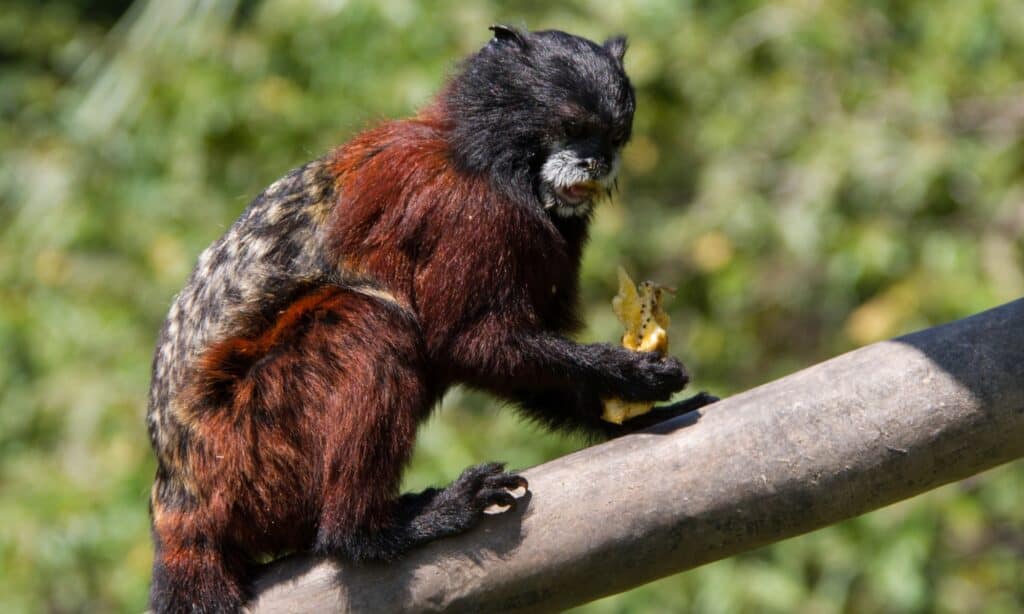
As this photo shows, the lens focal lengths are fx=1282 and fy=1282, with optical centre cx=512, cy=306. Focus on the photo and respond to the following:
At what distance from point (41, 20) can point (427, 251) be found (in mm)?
7247

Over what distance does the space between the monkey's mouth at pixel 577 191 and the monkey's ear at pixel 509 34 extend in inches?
21.4

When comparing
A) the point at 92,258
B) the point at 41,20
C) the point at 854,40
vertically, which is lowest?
the point at 92,258

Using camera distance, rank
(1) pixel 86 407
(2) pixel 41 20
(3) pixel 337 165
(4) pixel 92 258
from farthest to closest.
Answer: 1. (2) pixel 41 20
2. (4) pixel 92 258
3. (1) pixel 86 407
4. (3) pixel 337 165

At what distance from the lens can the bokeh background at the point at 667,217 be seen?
701cm

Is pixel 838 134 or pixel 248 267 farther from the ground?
pixel 838 134

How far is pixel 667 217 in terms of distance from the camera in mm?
8023

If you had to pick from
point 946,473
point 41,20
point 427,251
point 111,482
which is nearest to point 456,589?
point 427,251

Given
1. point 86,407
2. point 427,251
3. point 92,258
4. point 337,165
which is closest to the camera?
point 427,251

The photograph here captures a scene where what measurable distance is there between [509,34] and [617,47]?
0.45 meters

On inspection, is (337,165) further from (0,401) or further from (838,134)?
(0,401)

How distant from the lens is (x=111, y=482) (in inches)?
288

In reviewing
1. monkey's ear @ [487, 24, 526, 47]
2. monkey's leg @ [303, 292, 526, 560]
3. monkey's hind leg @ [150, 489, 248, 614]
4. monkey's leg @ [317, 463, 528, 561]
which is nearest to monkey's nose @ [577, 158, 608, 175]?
monkey's ear @ [487, 24, 526, 47]

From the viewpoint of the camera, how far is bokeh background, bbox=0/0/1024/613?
7.01 m

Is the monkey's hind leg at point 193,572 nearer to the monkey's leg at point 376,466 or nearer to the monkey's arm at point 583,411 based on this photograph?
the monkey's leg at point 376,466
